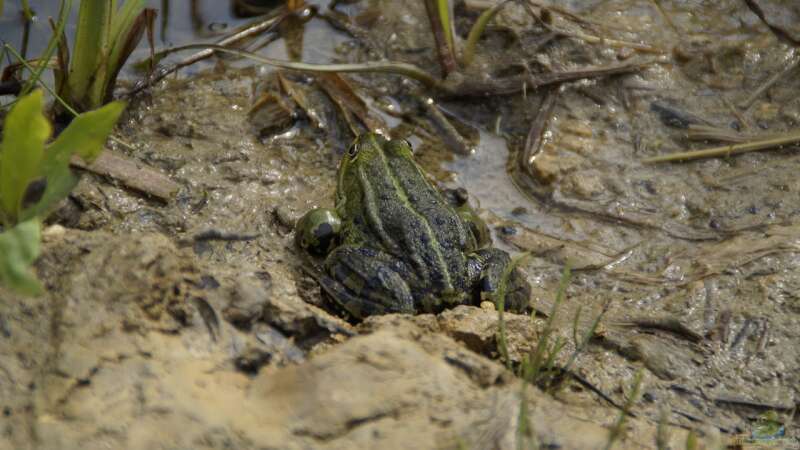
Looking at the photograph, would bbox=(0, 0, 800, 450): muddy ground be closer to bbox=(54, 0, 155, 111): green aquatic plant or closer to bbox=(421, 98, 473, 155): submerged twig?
bbox=(421, 98, 473, 155): submerged twig

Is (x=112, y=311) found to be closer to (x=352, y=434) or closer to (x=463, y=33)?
(x=352, y=434)

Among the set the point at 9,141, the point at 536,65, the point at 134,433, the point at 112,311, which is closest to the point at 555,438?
the point at 134,433

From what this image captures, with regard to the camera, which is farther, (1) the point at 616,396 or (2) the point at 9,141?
(1) the point at 616,396

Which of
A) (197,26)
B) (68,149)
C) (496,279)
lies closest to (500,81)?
(496,279)

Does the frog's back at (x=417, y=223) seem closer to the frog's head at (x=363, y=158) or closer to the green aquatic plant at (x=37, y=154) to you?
the frog's head at (x=363, y=158)

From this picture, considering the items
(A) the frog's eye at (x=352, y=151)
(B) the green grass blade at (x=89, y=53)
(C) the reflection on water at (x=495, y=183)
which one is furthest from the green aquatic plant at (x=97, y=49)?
(C) the reflection on water at (x=495, y=183)

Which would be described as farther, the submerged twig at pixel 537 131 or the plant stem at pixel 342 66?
the submerged twig at pixel 537 131
